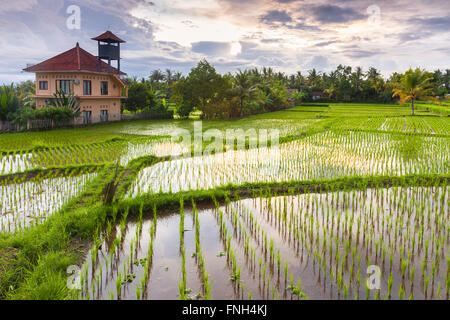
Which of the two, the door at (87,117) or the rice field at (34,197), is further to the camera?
the door at (87,117)

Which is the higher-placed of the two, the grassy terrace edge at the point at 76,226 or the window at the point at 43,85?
the window at the point at 43,85

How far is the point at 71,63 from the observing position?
71.8ft

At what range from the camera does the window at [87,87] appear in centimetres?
2199

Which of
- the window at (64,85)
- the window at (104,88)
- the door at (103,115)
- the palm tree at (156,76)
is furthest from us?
the palm tree at (156,76)

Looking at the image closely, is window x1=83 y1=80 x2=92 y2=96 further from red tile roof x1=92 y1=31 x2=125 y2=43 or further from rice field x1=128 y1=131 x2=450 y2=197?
rice field x1=128 y1=131 x2=450 y2=197

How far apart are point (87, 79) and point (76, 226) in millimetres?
19111

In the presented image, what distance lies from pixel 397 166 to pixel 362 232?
5565 millimetres

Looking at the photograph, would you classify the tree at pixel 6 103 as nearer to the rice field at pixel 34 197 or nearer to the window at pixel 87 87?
the window at pixel 87 87

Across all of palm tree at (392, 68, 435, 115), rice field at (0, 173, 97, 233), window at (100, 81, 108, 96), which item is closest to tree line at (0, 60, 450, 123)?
palm tree at (392, 68, 435, 115)

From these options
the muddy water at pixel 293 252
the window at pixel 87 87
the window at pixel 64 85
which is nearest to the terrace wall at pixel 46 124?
the window at pixel 87 87

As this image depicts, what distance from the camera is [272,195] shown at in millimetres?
7461

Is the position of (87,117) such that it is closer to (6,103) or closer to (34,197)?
(6,103)

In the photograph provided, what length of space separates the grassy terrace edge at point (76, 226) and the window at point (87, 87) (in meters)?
14.8

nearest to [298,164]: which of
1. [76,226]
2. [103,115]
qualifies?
[76,226]
